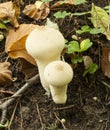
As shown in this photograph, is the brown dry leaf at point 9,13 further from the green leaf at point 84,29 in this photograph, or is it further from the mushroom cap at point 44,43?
the mushroom cap at point 44,43

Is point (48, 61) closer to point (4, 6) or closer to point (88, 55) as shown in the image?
point (88, 55)

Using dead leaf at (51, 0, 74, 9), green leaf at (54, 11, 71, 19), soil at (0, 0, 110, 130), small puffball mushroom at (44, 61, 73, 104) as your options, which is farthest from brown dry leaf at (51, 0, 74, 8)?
small puffball mushroom at (44, 61, 73, 104)

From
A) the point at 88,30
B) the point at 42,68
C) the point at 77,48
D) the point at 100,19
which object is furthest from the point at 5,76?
the point at 100,19

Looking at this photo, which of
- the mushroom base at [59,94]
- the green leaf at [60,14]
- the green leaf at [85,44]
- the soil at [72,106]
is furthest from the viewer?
the green leaf at [60,14]

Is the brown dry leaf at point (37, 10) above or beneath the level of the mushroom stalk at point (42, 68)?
above

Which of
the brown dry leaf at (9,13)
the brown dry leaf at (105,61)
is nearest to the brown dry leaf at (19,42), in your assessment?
the brown dry leaf at (9,13)

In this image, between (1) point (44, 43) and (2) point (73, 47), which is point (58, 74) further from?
(2) point (73, 47)
